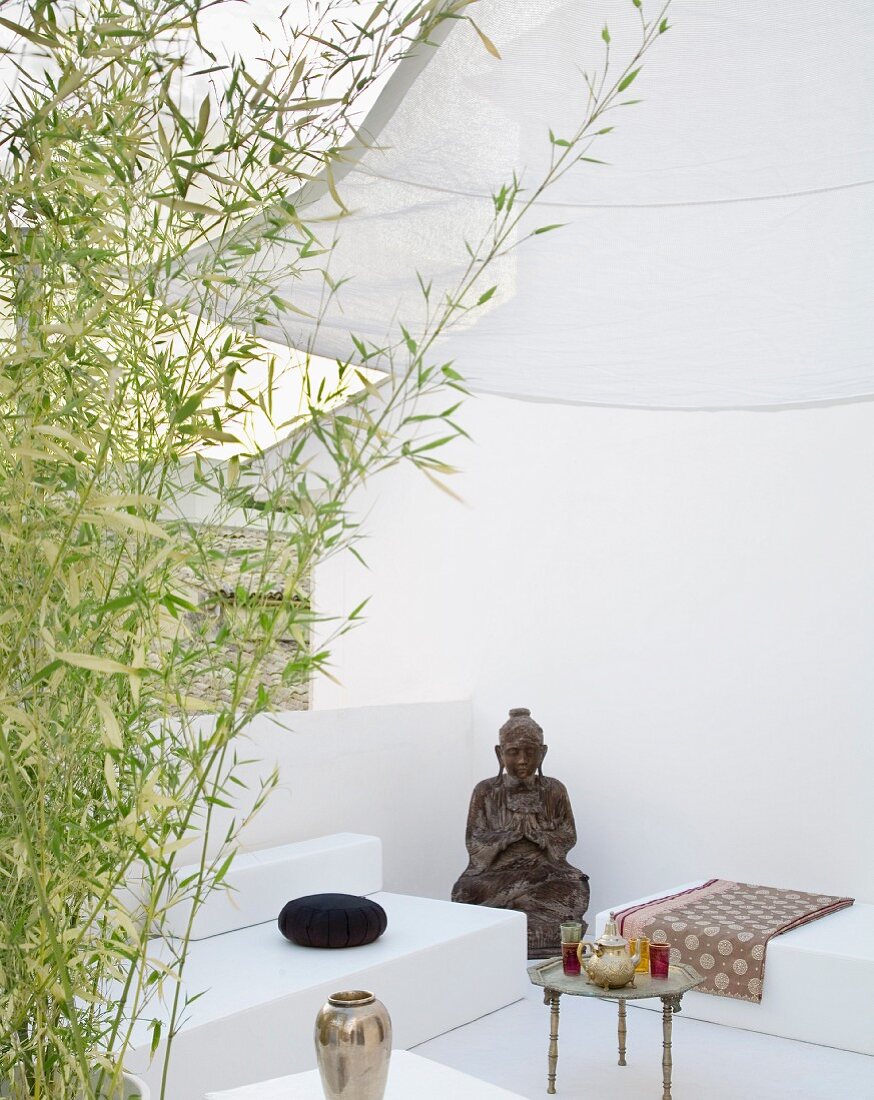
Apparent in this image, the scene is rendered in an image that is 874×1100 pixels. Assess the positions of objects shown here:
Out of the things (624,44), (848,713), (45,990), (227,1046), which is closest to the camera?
(45,990)

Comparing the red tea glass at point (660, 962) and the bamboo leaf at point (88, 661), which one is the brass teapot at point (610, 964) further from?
the bamboo leaf at point (88, 661)

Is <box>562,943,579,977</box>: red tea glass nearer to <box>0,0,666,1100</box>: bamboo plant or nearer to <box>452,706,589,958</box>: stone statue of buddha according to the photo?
<box>452,706,589,958</box>: stone statue of buddha

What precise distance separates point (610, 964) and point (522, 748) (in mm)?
2215

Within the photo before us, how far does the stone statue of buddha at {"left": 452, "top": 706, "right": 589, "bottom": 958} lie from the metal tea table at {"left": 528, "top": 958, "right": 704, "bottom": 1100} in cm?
168

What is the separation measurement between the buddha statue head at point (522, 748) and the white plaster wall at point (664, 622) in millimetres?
592

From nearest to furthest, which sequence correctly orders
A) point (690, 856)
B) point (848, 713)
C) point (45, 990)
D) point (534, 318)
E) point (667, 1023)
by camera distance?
point (45, 990) < point (534, 318) < point (667, 1023) < point (848, 713) < point (690, 856)

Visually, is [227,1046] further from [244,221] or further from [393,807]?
[244,221]

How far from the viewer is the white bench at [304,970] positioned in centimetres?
382

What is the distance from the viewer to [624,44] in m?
2.73

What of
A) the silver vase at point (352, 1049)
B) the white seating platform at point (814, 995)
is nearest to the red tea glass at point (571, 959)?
the white seating platform at point (814, 995)

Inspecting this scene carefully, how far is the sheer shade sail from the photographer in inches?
106

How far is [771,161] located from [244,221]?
193 cm

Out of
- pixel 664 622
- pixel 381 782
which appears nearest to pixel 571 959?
pixel 381 782

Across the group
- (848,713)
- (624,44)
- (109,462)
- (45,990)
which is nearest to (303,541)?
(109,462)
